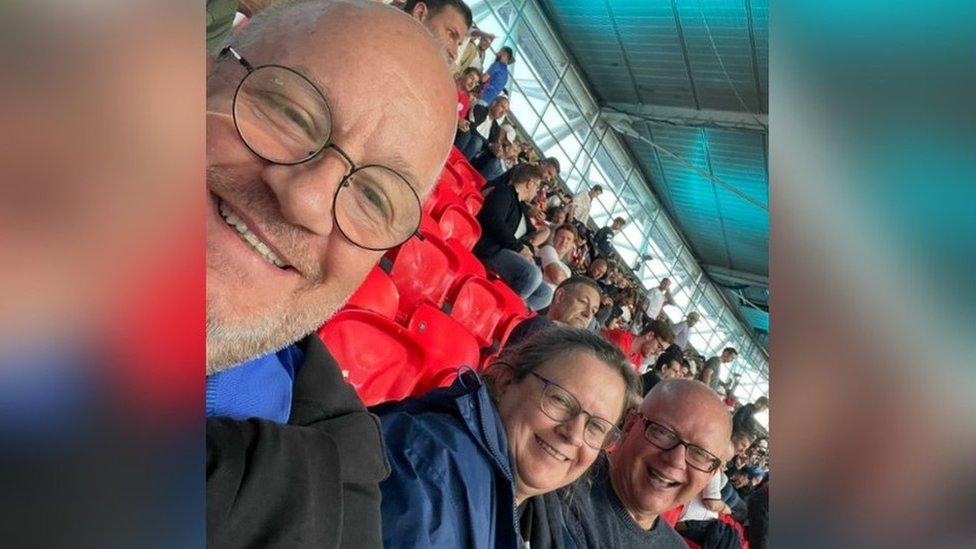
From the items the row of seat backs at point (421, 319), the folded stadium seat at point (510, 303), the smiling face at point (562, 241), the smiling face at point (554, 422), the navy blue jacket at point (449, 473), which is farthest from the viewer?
the smiling face at point (562, 241)

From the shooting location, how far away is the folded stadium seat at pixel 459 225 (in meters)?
2.57

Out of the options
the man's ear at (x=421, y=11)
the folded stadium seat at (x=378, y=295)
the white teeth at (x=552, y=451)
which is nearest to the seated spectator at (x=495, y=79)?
the man's ear at (x=421, y=11)

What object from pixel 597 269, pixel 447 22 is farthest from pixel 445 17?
pixel 597 269

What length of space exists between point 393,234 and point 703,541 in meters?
1.72

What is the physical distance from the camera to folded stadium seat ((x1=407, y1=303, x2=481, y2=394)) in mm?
1539

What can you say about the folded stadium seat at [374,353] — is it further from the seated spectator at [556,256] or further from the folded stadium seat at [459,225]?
the seated spectator at [556,256]

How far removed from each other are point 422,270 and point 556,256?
183cm

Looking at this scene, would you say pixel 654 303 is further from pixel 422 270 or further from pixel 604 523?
pixel 604 523

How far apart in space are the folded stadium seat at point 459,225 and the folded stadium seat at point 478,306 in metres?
0.36

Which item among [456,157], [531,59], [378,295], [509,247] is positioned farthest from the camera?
[531,59]

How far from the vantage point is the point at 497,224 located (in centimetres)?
308
